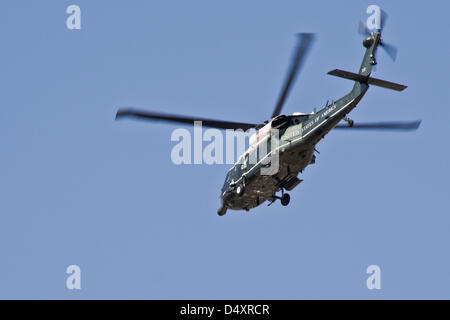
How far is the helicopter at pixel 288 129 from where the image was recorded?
3900 cm

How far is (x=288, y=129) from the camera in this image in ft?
137

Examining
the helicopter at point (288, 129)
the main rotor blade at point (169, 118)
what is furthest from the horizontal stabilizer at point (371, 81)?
the main rotor blade at point (169, 118)

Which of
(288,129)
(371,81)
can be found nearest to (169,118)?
(288,129)

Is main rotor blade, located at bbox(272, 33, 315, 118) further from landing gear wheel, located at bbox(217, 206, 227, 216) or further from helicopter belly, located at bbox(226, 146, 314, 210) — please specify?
landing gear wheel, located at bbox(217, 206, 227, 216)

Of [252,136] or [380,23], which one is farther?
[252,136]

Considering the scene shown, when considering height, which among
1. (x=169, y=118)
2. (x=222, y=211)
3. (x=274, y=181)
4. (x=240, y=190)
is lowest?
(x=222, y=211)

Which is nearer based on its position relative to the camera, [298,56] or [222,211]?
[298,56]

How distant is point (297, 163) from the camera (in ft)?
138

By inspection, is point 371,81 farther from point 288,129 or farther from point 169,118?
point 169,118

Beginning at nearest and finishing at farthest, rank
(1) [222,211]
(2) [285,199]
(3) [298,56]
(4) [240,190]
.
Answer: (3) [298,56]
(2) [285,199]
(4) [240,190]
(1) [222,211]

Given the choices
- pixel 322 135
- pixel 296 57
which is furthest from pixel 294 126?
pixel 296 57
